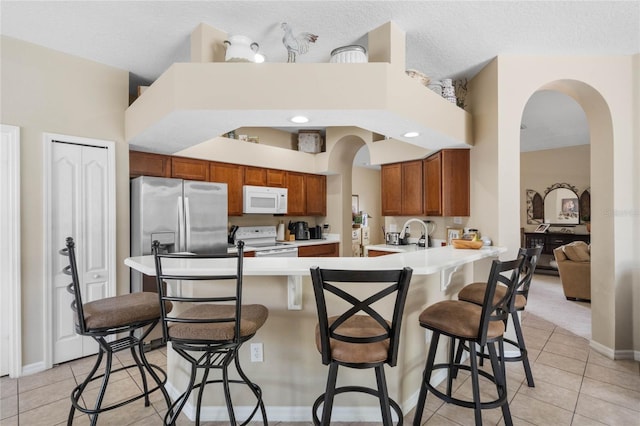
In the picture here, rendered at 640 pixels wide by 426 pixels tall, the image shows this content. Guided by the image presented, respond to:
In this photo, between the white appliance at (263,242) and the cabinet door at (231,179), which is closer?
the cabinet door at (231,179)

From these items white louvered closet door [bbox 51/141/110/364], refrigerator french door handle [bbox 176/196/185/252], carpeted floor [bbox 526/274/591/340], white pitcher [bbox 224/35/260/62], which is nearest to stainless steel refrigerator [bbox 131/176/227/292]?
refrigerator french door handle [bbox 176/196/185/252]

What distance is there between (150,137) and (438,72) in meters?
2.91

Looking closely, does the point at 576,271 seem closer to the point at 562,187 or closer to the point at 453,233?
the point at 453,233

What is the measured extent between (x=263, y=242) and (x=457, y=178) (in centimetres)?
284

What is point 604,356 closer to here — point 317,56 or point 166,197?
point 317,56

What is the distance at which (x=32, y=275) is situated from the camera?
107 inches

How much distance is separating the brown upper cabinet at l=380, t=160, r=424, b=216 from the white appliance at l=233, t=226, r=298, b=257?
1537 mm

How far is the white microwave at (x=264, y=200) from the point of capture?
14.8 ft

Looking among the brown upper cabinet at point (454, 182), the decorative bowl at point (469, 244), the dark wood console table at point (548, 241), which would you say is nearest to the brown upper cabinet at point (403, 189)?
the brown upper cabinet at point (454, 182)

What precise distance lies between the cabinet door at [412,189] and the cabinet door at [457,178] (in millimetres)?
589

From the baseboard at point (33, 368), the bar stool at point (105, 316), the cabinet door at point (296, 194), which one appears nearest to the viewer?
the bar stool at point (105, 316)

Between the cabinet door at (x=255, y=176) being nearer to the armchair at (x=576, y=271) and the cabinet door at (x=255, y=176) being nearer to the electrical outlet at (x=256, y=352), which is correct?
the electrical outlet at (x=256, y=352)

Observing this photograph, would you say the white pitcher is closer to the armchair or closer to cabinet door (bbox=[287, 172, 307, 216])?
cabinet door (bbox=[287, 172, 307, 216])

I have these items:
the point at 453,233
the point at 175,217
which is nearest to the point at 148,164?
the point at 175,217
